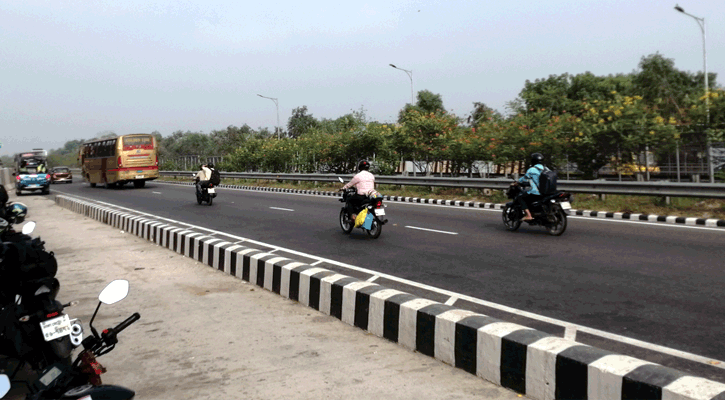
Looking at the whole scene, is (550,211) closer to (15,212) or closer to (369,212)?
(369,212)

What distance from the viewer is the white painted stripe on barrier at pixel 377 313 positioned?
5.45m

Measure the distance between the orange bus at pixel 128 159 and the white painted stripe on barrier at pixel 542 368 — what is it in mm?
35366

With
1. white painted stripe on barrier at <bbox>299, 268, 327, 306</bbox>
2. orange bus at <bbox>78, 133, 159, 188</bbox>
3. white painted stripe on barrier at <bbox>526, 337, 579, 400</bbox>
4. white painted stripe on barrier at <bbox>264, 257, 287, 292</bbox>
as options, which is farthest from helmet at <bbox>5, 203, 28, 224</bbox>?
orange bus at <bbox>78, 133, 159, 188</bbox>

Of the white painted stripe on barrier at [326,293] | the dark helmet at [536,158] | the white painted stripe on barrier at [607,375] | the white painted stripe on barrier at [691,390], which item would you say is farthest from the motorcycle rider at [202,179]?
the white painted stripe on barrier at [691,390]

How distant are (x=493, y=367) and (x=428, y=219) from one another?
10724 millimetres

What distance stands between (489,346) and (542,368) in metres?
0.47

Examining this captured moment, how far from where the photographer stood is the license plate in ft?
10.4

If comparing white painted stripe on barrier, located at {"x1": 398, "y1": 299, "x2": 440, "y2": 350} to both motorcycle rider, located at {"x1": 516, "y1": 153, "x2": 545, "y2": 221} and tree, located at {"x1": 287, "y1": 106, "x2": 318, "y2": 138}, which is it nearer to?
motorcycle rider, located at {"x1": 516, "y1": 153, "x2": 545, "y2": 221}

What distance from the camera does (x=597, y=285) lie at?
7.08m

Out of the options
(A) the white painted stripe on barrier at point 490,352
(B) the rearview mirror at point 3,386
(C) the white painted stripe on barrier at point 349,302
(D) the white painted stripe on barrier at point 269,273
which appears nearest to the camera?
(B) the rearview mirror at point 3,386

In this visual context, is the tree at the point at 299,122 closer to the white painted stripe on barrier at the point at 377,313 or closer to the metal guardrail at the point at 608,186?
the metal guardrail at the point at 608,186

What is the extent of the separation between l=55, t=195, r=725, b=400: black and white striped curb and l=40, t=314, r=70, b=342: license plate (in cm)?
265

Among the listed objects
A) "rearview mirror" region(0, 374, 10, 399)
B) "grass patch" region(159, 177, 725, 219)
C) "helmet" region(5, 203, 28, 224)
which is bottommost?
"rearview mirror" region(0, 374, 10, 399)

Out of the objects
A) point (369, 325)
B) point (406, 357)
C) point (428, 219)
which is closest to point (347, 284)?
point (369, 325)
